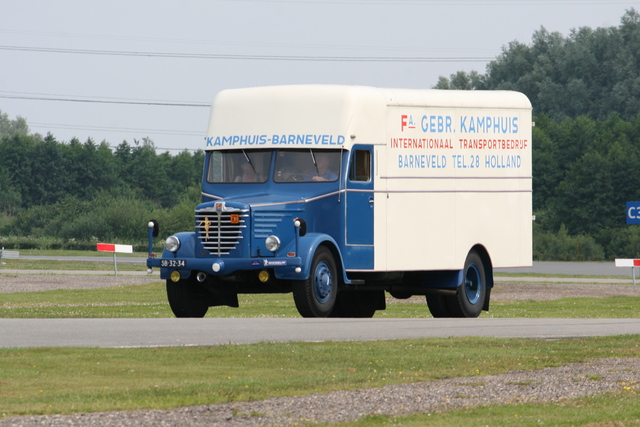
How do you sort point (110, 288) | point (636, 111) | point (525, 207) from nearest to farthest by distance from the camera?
point (525, 207), point (110, 288), point (636, 111)

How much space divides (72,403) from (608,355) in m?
6.19

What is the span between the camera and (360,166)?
60.7 feet

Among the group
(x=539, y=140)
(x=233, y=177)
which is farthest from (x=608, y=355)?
(x=539, y=140)

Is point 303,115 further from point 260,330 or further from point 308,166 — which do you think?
point 260,330

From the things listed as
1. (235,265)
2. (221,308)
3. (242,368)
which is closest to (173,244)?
(235,265)

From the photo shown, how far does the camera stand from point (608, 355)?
13266mm

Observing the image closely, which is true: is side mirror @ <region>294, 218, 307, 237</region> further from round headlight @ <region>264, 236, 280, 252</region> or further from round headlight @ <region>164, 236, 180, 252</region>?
round headlight @ <region>164, 236, 180, 252</region>

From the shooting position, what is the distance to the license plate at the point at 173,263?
58.1 ft

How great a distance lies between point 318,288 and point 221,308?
29.1ft

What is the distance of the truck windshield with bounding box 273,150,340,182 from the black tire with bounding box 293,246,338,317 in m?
1.09

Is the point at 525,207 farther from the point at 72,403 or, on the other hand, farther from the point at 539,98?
the point at 539,98

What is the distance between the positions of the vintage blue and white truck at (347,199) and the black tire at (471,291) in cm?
3

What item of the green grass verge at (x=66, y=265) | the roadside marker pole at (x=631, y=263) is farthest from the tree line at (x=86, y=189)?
the roadside marker pole at (x=631, y=263)

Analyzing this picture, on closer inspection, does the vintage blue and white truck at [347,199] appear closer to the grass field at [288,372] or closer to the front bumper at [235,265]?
the front bumper at [235,265]
